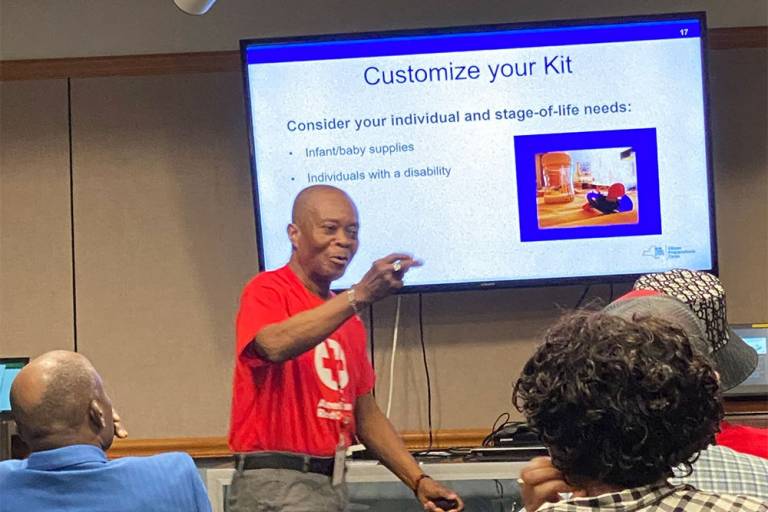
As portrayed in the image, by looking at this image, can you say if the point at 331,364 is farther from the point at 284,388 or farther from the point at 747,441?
the point at 747,441

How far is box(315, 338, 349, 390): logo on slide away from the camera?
2248 millimetres

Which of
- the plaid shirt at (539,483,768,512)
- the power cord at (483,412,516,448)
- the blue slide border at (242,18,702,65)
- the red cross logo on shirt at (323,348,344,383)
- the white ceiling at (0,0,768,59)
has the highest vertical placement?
the white ceiling at (0,0,768,59)

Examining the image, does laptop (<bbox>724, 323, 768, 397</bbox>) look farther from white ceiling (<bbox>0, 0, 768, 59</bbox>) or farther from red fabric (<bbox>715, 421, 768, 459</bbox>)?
red fabric (<bbox>715, 421, 768, 459</bbox>)

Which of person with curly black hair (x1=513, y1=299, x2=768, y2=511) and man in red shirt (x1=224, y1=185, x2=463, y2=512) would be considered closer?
person with curly black hair (x1=513, y1=299, x2=768, y2=511)

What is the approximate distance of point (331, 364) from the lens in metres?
2.28

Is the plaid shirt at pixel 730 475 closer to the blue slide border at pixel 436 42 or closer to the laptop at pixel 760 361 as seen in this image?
the laptop at pixel 760 361

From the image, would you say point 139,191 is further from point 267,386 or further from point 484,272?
point 267,386

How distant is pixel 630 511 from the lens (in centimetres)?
113

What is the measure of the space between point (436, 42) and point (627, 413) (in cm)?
219

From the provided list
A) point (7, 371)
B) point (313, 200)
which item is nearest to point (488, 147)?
point (313, 200)

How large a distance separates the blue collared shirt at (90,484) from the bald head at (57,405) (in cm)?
4

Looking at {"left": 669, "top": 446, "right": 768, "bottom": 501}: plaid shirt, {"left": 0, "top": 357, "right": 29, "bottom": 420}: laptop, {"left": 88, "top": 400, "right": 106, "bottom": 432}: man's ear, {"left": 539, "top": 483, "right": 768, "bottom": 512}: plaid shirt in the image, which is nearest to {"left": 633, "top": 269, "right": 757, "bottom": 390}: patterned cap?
{"left": 669, "top": 446, "right": 768, "bottom": 501}: plaid shirt

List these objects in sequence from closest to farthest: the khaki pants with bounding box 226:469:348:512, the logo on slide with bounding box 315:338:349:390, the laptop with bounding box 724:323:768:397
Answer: the khaki pants with bounding box 226:469:348:512 → the logo on slide with bounding box 315:338:349:390 → the laptop with bounding box 724:323:768:397

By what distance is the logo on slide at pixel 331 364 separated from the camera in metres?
2.25
